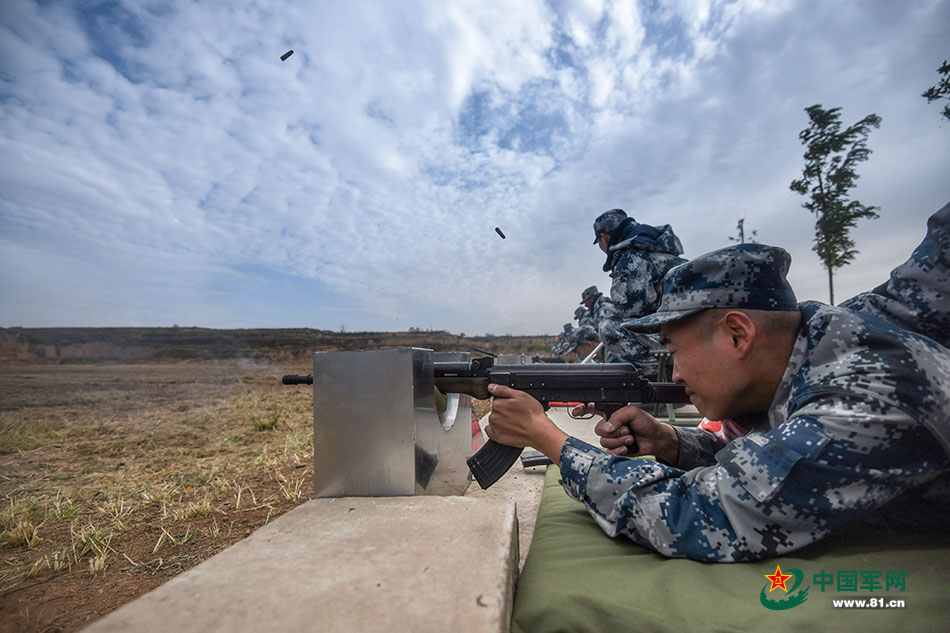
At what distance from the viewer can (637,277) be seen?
20.0 feet

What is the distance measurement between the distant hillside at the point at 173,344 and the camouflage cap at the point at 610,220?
401 inches

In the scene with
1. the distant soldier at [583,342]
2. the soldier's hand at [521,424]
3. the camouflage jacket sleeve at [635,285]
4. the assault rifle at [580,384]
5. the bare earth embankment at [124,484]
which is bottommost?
the bare earth embankment at [124,484]

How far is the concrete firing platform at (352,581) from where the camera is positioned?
103 centimetres

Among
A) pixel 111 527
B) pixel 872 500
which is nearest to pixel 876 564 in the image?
pixel 872 500

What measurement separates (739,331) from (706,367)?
187 mm

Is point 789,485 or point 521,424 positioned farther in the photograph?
point 521,424

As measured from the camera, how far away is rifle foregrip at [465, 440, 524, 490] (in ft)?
7.27

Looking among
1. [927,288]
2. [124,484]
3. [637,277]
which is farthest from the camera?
[637,277]

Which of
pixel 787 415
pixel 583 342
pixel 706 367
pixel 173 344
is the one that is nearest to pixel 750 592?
pixel 787 415

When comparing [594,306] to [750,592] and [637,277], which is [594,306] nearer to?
[637,277]

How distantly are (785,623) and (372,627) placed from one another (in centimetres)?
99

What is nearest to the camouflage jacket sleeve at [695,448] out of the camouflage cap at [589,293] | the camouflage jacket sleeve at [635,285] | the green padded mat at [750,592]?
the green padded mat at [750,592]

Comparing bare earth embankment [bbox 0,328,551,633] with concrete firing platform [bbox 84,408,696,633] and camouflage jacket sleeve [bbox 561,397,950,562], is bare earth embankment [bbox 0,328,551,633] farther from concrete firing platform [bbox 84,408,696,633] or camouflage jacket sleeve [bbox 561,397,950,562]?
camouflage jacket sleeve [bbox 561,397,950,562]

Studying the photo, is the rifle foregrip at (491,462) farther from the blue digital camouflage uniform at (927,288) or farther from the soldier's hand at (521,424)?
the blue digital camouflage uniform at (927,288)
